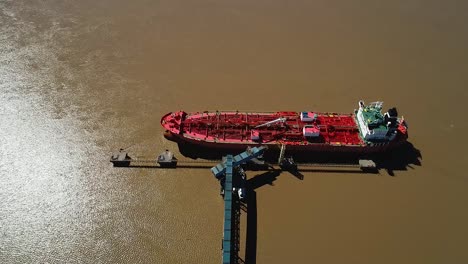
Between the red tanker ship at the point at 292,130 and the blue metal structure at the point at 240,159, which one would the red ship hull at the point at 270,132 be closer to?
the red tanker ship at the point at 292,130

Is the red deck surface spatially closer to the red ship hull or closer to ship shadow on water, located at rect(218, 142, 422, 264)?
the red ship hull

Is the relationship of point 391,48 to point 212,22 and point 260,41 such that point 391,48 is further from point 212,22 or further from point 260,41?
point 212,22

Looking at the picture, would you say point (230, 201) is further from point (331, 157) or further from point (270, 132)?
point (331, 157)

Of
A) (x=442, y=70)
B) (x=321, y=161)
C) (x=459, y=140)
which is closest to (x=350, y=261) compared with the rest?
(x=321, y=161)

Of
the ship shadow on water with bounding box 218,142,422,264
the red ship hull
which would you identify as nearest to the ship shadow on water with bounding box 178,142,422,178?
the ship shadow on water with bounding box 218,142,422,264

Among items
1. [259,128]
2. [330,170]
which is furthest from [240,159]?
[330,170]

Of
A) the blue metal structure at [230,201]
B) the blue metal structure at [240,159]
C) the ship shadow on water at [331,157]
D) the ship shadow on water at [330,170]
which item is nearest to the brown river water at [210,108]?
the ship shadow on water at [330,170]

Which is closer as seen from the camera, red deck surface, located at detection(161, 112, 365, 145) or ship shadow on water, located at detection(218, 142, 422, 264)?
ship shadow on water, located at detection(218, 142, 422, 264)
